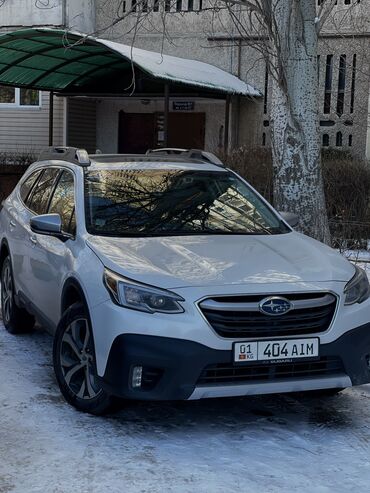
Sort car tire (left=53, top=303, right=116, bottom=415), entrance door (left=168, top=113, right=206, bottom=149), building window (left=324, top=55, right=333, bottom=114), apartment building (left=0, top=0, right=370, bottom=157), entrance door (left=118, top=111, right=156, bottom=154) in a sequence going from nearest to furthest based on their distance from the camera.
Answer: car tire (left=53, top=303, right=116, bottom=415) → apartment building (left=0, top=0, right=370, bottom=157) → building window (left=324, top=55, right=333, bottom=114) → entrance door (left=168, top=113, right=206, bottom=149) → entrance door (left=118, top=111, right=156, bottom=154)

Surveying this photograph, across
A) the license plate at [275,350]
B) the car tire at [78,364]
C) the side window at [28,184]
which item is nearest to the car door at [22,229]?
the side window at [28,184]

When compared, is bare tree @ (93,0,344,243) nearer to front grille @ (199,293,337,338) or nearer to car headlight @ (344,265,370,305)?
car headlight @ (344,265,370,305)

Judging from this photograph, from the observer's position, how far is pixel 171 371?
386cm

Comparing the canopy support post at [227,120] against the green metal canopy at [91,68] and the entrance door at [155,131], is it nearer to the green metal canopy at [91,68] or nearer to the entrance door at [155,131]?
the green metal canopy at [91,68]

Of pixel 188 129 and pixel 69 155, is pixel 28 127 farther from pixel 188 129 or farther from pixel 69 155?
pixel 69 155

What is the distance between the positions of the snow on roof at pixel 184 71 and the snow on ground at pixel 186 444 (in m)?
7.31

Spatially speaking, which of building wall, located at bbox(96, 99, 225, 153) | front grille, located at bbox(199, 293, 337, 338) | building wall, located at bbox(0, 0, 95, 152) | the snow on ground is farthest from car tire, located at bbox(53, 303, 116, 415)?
building wall, located at bbox(0, 0, 95, 152)

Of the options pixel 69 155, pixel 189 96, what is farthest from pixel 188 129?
pixel 69 155

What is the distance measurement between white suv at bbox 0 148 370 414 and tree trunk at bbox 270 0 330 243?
297 cm

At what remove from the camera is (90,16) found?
18.6 meters

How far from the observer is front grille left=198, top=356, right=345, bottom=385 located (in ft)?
12.9

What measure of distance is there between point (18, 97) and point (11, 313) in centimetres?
1489

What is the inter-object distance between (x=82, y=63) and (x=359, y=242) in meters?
8.07

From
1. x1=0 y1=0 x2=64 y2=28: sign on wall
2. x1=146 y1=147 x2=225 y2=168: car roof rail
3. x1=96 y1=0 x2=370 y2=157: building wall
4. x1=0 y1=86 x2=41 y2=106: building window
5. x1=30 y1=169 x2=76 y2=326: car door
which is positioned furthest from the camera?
x1=0 y1=86 x2=41 y2=106: building window
